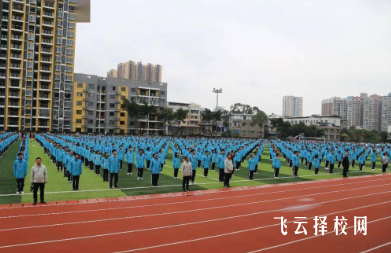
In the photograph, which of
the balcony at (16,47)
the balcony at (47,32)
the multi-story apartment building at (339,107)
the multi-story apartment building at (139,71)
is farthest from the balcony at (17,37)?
the multi-story apartment building at (339,107)

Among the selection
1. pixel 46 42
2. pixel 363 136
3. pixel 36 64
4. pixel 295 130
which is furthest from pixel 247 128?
pixel 36 64

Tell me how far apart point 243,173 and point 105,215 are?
33.0 ft

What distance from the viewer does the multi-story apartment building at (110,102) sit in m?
59.2

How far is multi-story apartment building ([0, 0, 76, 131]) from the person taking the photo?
52.6 m

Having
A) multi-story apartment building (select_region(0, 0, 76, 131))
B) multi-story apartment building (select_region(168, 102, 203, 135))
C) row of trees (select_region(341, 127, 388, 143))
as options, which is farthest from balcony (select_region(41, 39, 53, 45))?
row of trees (select_region(341, 127, 388, 143))

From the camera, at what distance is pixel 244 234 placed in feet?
22.4

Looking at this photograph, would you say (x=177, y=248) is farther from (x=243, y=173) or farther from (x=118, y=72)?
(x=118, y=72)

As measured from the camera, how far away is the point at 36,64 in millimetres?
55594

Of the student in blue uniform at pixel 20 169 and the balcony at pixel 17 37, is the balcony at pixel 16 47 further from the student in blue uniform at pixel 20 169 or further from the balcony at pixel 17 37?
the student in blue uniform at pixel 20 169

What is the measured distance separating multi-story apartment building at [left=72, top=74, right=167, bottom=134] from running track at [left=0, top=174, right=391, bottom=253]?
52.2 meters

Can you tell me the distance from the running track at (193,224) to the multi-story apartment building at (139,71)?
105142 mm

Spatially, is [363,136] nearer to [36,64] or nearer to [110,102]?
[110,102]

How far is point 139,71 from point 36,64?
202ft

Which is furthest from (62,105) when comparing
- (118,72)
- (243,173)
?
(118,72)
